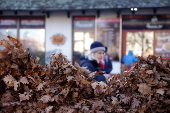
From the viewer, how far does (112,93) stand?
271cm

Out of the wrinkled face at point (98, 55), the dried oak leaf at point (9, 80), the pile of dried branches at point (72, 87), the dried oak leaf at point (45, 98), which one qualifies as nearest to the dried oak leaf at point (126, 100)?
the pile of dried branches at point (72, 87)

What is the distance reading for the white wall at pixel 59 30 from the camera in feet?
36.6

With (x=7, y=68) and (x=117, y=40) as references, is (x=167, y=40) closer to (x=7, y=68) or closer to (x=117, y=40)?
(x=117, y=40)

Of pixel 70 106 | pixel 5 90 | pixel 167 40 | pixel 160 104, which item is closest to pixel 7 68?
pixel 5 90

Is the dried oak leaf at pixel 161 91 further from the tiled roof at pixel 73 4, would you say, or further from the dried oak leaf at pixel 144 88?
the tiled roof at pixel 73 4

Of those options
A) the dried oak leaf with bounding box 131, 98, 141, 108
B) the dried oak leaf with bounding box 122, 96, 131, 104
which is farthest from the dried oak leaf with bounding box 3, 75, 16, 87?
the dried oak leaf with bounding box 131, 98, 141, 108

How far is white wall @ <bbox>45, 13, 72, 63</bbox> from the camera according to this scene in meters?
11.1

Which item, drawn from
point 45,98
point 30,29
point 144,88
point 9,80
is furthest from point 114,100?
point 30,29

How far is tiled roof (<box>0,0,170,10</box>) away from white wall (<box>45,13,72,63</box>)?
59 cm

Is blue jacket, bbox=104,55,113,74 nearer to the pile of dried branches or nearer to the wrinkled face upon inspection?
the wrinkled face

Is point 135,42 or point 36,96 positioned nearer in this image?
point 36,96

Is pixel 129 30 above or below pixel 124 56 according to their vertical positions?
above

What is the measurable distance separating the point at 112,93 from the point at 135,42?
8658 mm

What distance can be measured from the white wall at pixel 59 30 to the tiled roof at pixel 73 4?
1.95 feet
